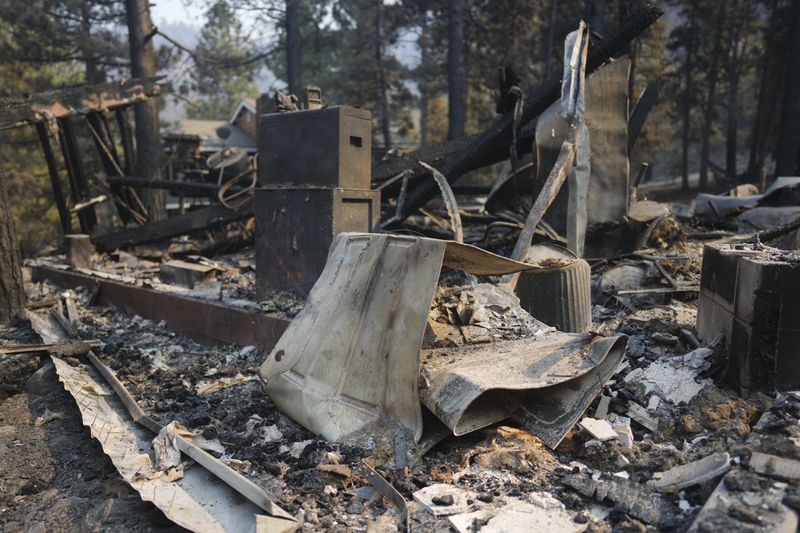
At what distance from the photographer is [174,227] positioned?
10648 mm

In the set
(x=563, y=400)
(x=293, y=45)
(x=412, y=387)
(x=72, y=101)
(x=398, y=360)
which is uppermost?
(x=293, y=45)

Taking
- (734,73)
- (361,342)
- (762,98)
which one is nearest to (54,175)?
(361,342)

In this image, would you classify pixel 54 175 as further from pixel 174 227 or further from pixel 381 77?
pixel 381 77

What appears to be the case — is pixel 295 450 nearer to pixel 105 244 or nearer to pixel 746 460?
pixel 746 460

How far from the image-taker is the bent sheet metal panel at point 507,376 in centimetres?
307

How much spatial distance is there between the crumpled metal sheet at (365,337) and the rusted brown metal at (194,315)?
53.5 inches

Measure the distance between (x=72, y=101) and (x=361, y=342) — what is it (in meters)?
8.83

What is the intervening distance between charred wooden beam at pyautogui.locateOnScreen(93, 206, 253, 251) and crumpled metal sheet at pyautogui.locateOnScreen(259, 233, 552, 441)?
635cm

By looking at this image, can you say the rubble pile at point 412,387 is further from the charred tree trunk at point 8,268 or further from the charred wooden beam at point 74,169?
the charred wooden beam at point 74,169

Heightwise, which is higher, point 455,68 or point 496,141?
point 455,68

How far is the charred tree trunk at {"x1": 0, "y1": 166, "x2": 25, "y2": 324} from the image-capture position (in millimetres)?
6766

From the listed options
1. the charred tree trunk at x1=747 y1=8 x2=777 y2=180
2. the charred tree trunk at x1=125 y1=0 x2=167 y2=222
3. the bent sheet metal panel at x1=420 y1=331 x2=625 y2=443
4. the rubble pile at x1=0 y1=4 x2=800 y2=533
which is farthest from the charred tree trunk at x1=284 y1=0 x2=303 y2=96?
the charred tree trunk at x1=747 y1=8 x2=777 y2=180

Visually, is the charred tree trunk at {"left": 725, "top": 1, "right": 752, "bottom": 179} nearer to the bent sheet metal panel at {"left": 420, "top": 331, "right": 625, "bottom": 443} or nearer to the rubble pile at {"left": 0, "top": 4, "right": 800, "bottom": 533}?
the rubble pile at {"left": 0, "top": 4, "right": 800, "bottom": 533}

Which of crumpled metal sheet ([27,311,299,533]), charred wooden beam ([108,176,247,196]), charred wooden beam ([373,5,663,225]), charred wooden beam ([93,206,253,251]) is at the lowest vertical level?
crumpled metal sheet ([27,311,299,533])
